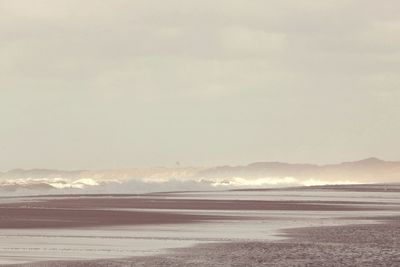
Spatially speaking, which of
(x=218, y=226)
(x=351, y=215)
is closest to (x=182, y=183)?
(x=351, y=215)

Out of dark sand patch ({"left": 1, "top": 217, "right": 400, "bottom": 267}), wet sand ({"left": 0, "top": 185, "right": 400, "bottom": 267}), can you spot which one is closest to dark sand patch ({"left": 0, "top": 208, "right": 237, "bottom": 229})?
wet sand ({"left": 0, "top": 185, "right": 400, "bottom": 267})

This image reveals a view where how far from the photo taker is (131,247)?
27.8 metres

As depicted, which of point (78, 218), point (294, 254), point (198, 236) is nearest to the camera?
point (294, 254)

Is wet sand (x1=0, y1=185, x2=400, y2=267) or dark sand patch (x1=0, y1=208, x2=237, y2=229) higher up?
dark sand patch (x1=0, y1=208, x2=237, y2=229)

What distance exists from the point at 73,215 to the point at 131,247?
15834mm

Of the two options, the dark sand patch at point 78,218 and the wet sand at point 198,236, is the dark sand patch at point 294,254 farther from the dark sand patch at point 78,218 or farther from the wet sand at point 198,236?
the dark sand patch at point 78,218

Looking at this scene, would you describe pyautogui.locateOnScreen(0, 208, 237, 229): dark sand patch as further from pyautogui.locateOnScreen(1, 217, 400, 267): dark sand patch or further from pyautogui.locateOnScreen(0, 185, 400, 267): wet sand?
pyautogui.locateOnScreen(1, 217, 400, 267): dark sand patch

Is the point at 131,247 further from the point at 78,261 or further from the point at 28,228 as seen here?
the point at 28,228

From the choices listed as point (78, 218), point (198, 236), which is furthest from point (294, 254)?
point (78, 218)

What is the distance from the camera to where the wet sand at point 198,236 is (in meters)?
24.3

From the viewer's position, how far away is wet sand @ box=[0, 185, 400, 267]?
24.3 m

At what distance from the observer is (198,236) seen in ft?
105

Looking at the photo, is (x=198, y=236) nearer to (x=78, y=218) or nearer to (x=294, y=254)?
(x=294, y=254)

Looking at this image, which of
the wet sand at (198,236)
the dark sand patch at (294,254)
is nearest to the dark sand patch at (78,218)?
the wet sand at (198,236)
